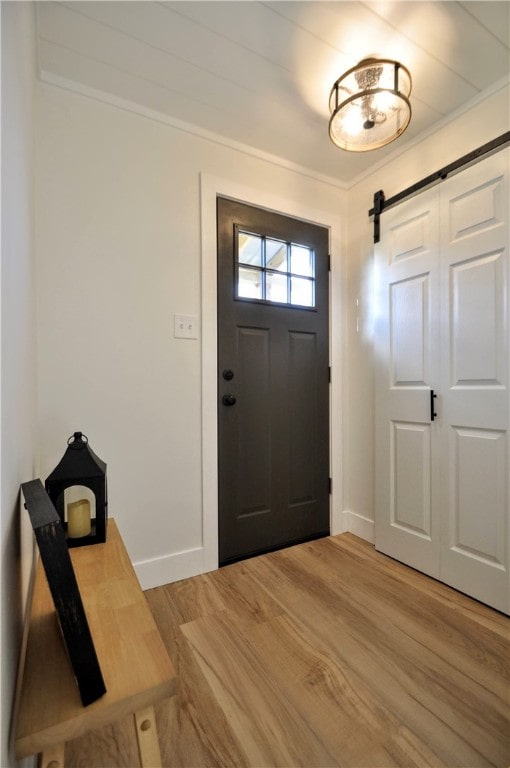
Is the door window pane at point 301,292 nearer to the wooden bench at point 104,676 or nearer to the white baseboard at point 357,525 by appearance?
the white baseboard at point 357,525

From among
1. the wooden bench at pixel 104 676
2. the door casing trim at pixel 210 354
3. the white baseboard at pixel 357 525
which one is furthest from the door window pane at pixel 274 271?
the wooden bench at pixel 104 676

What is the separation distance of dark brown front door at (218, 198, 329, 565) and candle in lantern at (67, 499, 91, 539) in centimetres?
83

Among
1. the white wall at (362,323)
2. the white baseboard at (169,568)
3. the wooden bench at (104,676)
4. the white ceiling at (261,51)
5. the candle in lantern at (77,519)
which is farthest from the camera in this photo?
the white wall at (362,323)

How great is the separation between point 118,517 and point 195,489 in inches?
15.2

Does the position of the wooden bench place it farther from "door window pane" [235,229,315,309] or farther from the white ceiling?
the white ceiling

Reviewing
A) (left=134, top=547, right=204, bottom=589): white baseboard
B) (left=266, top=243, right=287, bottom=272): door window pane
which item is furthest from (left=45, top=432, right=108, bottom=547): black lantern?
(left=266, top=243, right=287, bottom=272): door window pane

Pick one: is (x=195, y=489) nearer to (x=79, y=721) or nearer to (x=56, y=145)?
(x=79, y=721)

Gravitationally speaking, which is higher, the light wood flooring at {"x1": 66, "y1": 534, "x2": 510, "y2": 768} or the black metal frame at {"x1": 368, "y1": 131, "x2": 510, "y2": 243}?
the black metal frame at {"x1": 368, "y1": 131, "x2": 510, "y2": 243}

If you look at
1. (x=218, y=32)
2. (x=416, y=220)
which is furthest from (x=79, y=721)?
(x=416, y=220)

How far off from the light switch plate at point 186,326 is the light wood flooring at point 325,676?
126 cm

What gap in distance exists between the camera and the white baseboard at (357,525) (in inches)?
82.0

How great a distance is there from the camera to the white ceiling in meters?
1.19

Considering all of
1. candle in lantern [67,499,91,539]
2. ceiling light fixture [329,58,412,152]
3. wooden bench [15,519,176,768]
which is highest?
ceiling light fixture [329,58,412,152]

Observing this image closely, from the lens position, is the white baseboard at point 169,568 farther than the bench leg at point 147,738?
Yes
